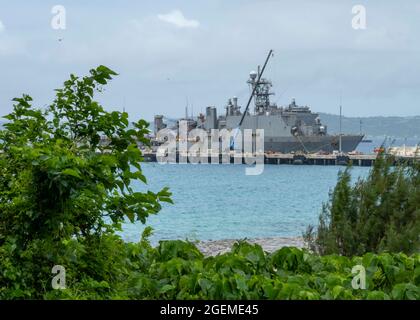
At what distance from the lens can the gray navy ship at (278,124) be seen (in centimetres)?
12669

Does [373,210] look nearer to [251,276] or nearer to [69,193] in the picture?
[251,276]

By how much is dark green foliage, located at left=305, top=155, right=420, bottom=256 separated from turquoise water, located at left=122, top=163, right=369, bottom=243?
377 centimetres

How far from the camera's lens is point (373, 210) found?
47.6ft

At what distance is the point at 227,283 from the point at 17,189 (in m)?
1.38

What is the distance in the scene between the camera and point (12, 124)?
17.3 feet

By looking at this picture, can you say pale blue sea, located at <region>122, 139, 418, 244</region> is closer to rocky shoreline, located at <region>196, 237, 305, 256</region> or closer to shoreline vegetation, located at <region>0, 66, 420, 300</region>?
rocky shoreline, located at <region>196, 237, 305, 256</region>

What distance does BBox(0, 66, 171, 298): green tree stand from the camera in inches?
167

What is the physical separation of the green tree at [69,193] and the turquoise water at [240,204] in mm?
2557

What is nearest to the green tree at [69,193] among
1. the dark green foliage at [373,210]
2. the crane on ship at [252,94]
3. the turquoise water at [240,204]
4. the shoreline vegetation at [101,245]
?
the shoreline vegetation at [101,245]

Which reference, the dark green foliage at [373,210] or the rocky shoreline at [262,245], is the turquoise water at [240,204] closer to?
the rocky shoreline at [262,245]

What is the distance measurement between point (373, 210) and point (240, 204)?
A: 162 ft

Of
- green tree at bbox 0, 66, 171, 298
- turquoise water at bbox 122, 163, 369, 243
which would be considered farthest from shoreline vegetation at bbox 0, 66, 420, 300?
turquoise water at bbox 122, 163, 369, 243
